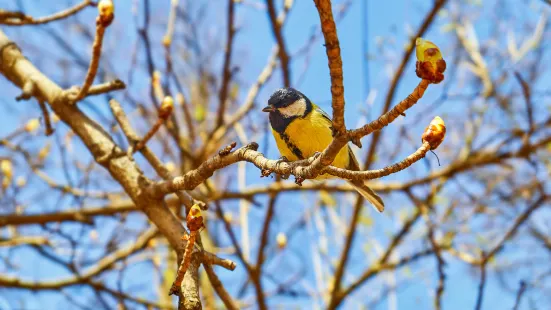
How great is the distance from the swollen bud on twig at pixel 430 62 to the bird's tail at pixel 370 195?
156cm

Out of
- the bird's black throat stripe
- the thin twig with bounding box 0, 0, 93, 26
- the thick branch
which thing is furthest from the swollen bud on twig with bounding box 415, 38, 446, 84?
the thin twig with bounding box 0, 0, 93, 26

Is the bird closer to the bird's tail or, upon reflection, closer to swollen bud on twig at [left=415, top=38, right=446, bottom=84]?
the bird's tail

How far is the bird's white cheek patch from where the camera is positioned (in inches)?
98.8

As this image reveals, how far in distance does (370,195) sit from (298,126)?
559 mm

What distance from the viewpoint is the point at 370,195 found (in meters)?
2.70

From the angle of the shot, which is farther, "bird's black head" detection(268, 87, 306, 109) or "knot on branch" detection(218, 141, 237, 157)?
"bird's black head" detection(268, 87, 306, 109)

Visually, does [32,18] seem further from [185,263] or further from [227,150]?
[185,263]

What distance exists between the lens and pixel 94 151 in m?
2.21

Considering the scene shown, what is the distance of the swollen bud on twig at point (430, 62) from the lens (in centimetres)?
100

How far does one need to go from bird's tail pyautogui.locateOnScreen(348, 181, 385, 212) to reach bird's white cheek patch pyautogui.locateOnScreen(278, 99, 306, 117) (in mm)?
479

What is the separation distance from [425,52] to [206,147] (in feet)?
9.50

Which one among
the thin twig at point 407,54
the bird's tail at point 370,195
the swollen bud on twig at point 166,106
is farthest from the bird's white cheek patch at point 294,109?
the thin twig at point 407,54

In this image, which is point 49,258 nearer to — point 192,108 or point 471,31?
point 192,108

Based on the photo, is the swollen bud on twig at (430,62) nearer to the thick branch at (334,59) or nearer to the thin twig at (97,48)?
the thick branch at (334,59)
